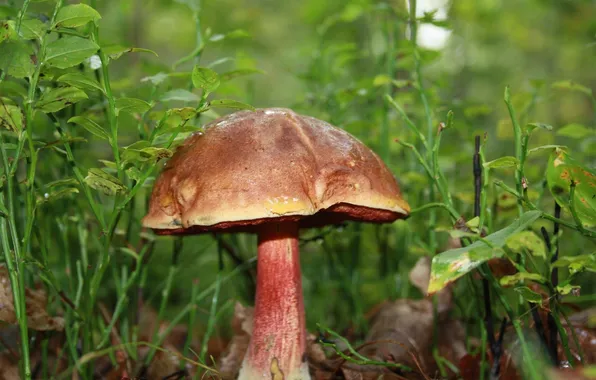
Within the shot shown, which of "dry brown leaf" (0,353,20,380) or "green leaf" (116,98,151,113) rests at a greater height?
"green leaf" (116,98,151,113)

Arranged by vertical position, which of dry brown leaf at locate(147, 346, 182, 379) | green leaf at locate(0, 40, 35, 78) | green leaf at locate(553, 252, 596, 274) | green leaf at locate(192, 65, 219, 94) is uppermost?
green leaf at locate(0, 40, 35, 78)

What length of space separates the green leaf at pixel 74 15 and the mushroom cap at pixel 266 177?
471 mm

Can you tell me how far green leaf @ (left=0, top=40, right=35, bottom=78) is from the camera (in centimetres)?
114

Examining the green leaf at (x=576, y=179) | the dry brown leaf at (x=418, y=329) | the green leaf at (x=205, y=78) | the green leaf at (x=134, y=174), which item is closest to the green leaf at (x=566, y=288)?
the green leaf at (x=576, y=179)

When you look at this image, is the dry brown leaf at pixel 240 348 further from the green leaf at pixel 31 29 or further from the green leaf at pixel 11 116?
the green leaf at pixel 31 29

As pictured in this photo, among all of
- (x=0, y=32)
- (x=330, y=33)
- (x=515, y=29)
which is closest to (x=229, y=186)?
(x=0, y=32)

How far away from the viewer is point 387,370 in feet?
5.29

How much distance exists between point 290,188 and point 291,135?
0.69 feet

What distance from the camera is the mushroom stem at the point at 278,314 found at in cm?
155

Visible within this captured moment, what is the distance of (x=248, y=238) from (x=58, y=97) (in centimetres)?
187

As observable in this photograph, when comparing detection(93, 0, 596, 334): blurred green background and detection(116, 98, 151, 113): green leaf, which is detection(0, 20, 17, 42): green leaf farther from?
detection(93, 0, 596, 334): blurred green background

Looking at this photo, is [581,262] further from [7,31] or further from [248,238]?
[248,238]

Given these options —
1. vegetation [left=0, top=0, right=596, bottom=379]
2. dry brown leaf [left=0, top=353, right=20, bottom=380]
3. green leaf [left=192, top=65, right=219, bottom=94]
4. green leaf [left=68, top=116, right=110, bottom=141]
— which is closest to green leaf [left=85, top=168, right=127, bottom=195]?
vegetation [left=0, top=0, right=596, bottom=379]

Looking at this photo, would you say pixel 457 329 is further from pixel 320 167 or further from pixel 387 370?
pixel 320 167
